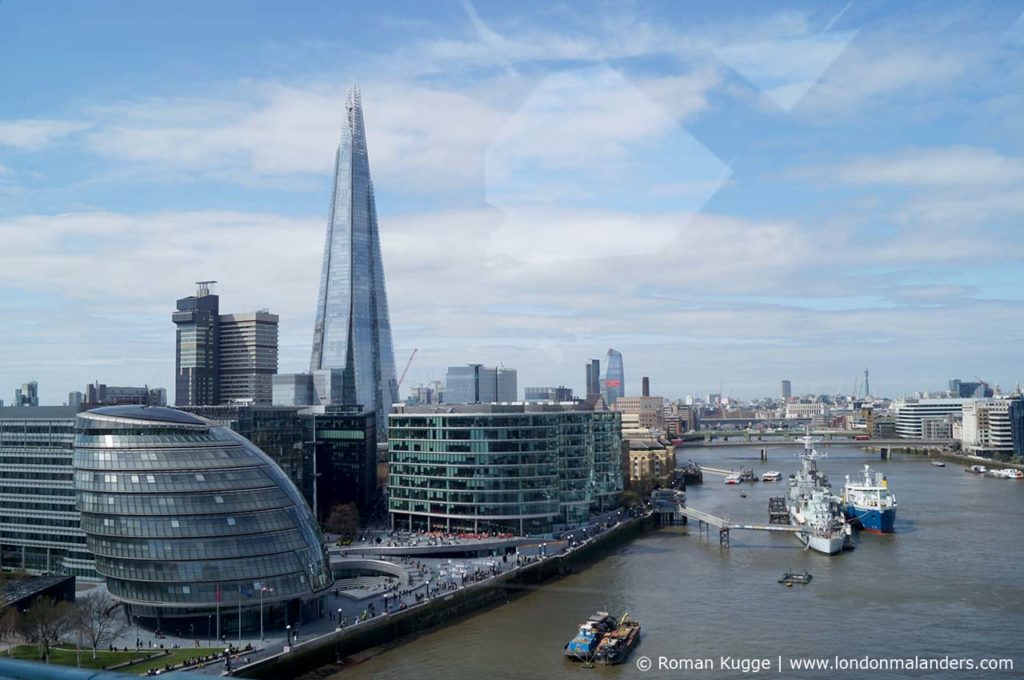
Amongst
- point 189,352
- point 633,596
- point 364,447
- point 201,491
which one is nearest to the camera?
point 201,491

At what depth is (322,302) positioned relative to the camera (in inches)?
2215

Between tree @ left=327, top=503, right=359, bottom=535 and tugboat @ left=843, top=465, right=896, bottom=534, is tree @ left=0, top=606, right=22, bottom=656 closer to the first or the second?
tree @ left=327, top=503, right=359, bottom=535

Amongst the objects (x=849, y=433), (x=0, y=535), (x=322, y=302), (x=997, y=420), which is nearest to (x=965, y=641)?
(x=0, y=535)

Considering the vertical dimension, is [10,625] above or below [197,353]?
below

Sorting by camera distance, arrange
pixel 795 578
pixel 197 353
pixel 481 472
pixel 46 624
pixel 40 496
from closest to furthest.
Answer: pixel 46 624
pixel 795 578
pixel 40 496
pixel 481 472
pixel 197 353

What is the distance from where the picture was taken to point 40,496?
19.4m

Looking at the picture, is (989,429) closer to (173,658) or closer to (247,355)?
(247,355)

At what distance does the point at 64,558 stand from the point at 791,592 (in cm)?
1471

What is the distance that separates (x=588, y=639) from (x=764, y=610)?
423 centimetres

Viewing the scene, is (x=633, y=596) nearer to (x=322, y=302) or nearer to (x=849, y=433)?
(x=322, y=302)

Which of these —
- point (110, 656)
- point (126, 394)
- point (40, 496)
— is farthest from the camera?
point (126, 394)

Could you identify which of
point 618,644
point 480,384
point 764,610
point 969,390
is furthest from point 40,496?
point 969,390

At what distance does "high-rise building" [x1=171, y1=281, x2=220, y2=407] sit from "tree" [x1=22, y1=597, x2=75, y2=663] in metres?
47.9

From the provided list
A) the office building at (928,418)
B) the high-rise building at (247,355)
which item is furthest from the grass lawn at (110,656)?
Answer: the office building at (928,418)
